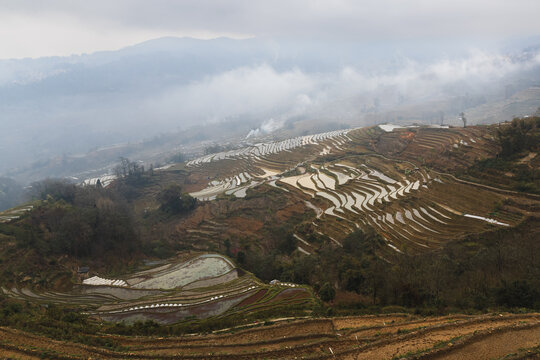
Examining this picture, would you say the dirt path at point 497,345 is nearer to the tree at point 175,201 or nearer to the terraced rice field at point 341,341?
the terraced rice field at point 341,341

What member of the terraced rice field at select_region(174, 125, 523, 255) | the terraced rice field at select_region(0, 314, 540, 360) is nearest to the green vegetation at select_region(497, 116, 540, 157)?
the terraced rice field at select_region(174, 125, 523, 255)

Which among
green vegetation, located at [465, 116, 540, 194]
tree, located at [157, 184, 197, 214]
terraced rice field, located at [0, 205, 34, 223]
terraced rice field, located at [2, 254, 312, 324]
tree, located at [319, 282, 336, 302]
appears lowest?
terraced rice field, located at [2, 254, 312, 324]

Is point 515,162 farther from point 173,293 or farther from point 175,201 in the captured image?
point 175,201

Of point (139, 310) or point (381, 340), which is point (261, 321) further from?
A: point (139, 310)

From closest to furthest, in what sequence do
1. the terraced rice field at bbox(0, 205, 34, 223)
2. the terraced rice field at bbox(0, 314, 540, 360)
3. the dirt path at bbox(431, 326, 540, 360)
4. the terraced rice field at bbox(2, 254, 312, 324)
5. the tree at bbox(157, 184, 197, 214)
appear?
the dirt path at bbox(431, 326, 540, 360) < the terraced rice field at bbox(0, 314, 540, 360) < the terraced rice field at bbox(2, 254, 312, 324) < the terraced rice field at bbox(0, 205, 34, 223) < the tree at bbox(157, 184, 197, 214)

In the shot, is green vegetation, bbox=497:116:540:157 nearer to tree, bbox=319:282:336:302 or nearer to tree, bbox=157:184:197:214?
tree, bbox=319:282:336:302

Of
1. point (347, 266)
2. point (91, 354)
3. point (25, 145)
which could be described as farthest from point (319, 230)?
point (25, 145)

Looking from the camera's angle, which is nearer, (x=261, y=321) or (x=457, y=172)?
(x=261, y=321)
